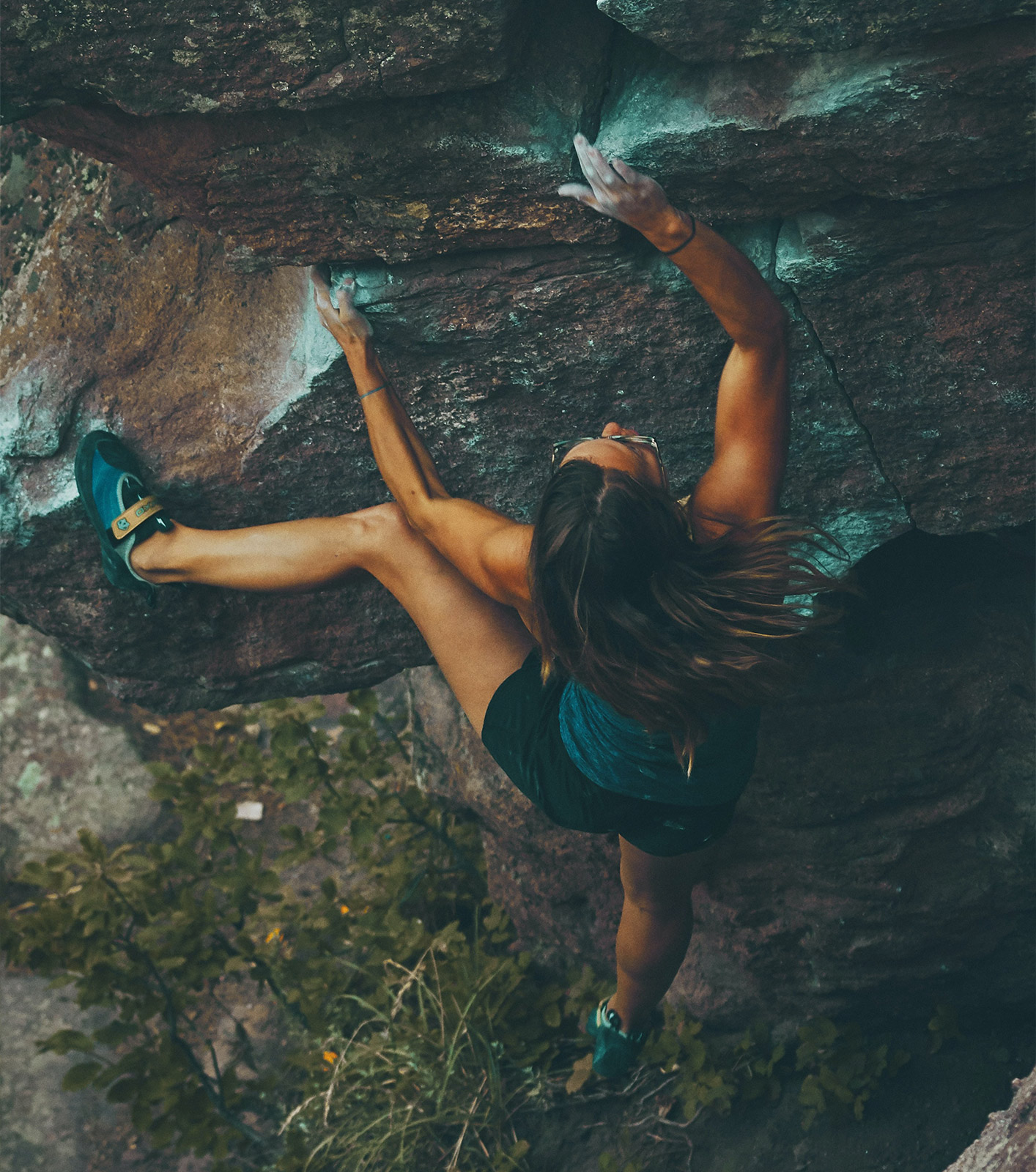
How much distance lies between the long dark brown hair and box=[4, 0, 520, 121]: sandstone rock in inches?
32.5

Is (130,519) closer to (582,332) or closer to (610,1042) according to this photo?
(582,332)

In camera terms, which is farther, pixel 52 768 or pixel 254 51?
pixel 52 768

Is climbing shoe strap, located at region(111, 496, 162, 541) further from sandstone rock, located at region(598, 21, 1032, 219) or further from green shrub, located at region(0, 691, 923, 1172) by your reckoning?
sandstone rock, located at region(598, 21, 1032, 219)

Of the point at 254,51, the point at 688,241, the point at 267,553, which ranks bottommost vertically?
the point at 267,553

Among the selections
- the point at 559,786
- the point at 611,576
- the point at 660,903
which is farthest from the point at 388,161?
the point at 660,903

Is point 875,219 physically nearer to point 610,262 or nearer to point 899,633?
point 610,262

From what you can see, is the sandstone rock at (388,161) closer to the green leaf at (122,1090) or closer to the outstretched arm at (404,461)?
the outstretched arm at (404,461)

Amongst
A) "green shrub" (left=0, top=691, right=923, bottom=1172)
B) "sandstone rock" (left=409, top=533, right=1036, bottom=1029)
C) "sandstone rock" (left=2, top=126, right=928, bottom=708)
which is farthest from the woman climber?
"green shrub" (left=0, top=691, right=923, bottom=1172)

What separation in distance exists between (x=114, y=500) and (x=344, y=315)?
2.44 feet

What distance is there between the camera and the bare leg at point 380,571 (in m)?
2.30

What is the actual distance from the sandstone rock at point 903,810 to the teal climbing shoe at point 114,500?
1710mm

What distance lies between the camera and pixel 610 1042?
285cm

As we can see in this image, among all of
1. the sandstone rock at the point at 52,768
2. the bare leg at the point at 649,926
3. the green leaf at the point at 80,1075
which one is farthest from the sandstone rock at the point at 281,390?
the sandstone rock at the point at 52,768

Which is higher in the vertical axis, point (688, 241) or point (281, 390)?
point (688, 241)
